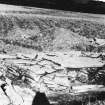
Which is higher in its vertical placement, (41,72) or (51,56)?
(51,56)

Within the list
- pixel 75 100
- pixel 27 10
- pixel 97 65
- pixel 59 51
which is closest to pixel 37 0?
pixel 27 10

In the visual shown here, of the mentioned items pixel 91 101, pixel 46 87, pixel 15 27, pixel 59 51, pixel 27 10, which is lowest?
pixel 91 101

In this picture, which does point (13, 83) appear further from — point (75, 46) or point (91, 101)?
point (91, 101)

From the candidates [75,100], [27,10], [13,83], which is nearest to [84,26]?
[27,10]

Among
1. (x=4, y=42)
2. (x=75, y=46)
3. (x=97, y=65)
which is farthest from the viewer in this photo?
(x=97, y=65)

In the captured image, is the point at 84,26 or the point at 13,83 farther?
the point at 84,26

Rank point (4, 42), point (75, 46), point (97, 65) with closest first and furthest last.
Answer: point (4, 42), point (75, 46), point (97, 65)

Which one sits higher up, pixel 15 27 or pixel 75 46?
pixel 15 27
